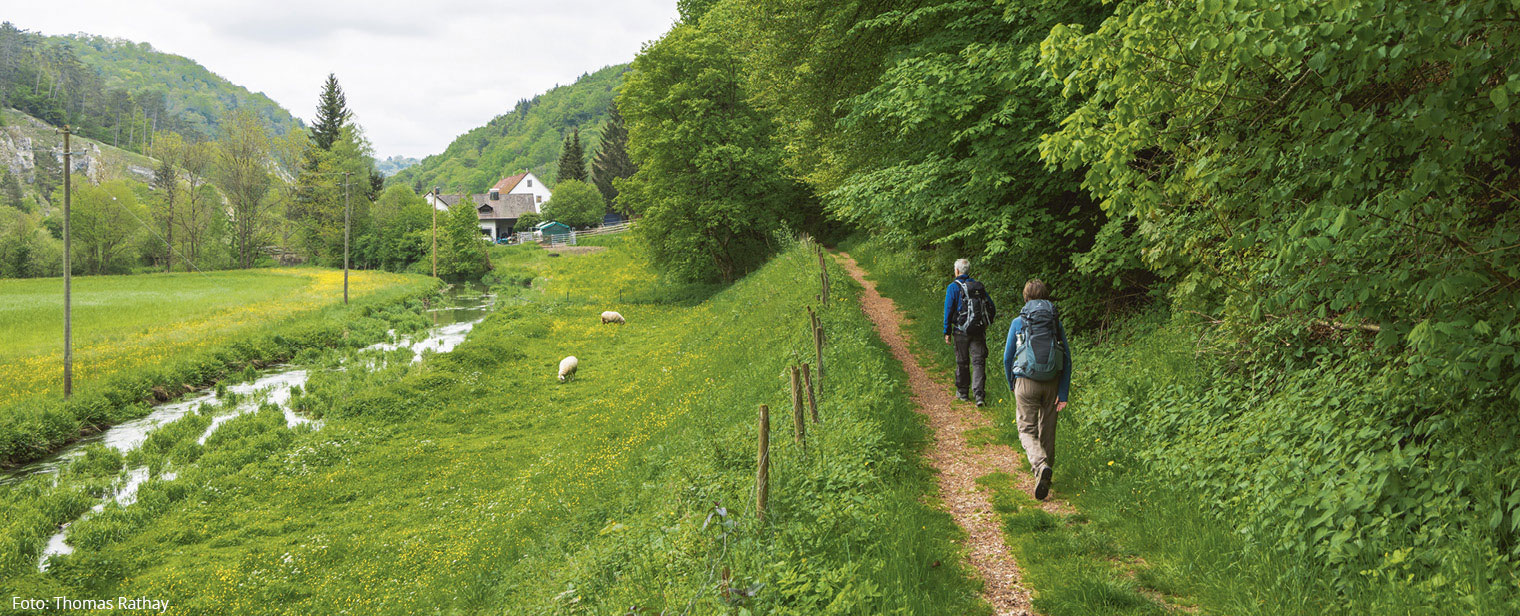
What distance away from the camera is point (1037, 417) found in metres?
7.17

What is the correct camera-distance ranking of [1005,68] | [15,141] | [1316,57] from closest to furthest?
[1316,57] < [1005,68] < [15,141]

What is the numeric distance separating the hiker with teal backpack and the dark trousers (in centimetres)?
290

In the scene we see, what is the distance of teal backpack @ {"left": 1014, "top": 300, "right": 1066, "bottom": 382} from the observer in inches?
273

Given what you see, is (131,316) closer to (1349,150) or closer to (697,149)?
(697,149)

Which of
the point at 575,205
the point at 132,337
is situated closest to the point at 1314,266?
the point at 132,337

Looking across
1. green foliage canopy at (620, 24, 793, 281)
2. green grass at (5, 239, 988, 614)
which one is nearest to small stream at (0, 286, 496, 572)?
green grass at (5, 239, 988, 614)

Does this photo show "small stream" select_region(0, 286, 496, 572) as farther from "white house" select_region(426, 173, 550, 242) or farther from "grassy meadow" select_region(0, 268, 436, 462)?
"white house" select_region(426, 173, 550, 242)

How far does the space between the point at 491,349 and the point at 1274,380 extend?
905 inches

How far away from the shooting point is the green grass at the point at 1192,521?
4.06m

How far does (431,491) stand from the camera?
44.4 ft

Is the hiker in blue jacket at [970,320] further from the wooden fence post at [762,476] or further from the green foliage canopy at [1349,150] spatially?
the wooden fence post at [762,476]

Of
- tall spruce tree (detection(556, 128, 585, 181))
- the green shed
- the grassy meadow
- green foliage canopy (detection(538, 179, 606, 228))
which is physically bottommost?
the grassy meadow

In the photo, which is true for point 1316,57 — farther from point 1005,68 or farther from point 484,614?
point 484,614

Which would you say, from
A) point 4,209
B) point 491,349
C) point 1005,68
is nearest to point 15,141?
point 4,209
